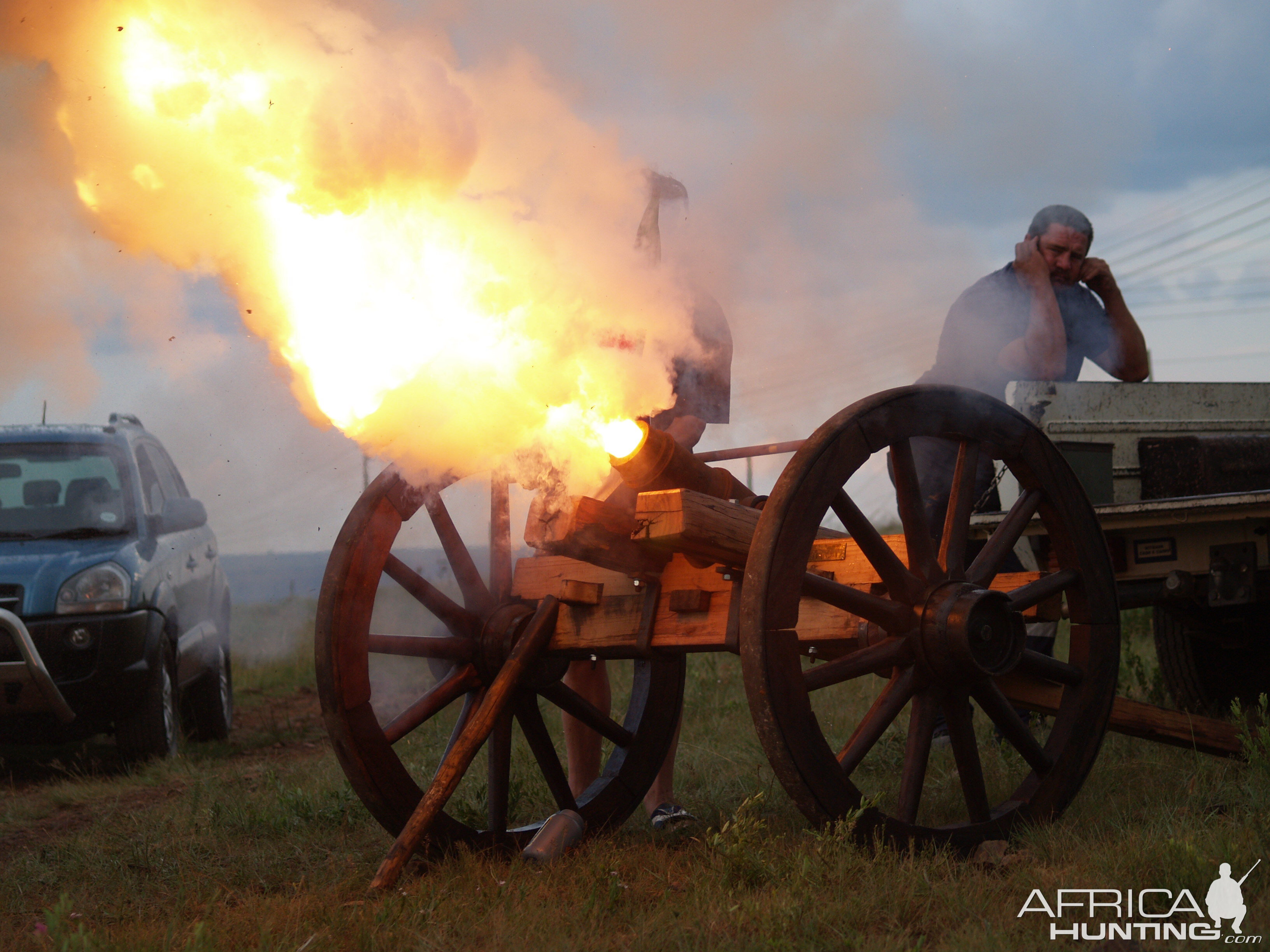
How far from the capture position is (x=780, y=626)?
3008 millimetres

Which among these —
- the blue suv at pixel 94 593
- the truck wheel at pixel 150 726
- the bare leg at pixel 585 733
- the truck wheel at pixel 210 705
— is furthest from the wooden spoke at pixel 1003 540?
the truck wheel at pixel 210 705

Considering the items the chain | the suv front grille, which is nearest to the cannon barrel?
the chain

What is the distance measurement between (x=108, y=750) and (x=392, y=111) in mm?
4751

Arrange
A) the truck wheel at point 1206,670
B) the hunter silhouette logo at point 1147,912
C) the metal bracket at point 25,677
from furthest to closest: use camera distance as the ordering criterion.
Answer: the metal bracket at point 25,677 < the truck wheel at point 1206,670 < the hunter silhouette logo at point 1147,912

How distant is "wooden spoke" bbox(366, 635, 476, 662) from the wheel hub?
1.56 metres

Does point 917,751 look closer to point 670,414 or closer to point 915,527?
point 915,527

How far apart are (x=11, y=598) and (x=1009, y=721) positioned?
5.00 m

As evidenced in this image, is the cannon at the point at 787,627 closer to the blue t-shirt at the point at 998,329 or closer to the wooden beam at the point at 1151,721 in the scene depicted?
the wooden beam at the point at 1151,721

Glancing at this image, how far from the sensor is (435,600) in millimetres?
3910

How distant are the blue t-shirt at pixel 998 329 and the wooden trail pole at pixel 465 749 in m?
2.68

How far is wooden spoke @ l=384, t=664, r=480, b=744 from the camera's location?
370 cm

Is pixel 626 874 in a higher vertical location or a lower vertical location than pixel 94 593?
lower

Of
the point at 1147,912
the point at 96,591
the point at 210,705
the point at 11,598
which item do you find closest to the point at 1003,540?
the point at 1147,912

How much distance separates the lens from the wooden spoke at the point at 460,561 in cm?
405
